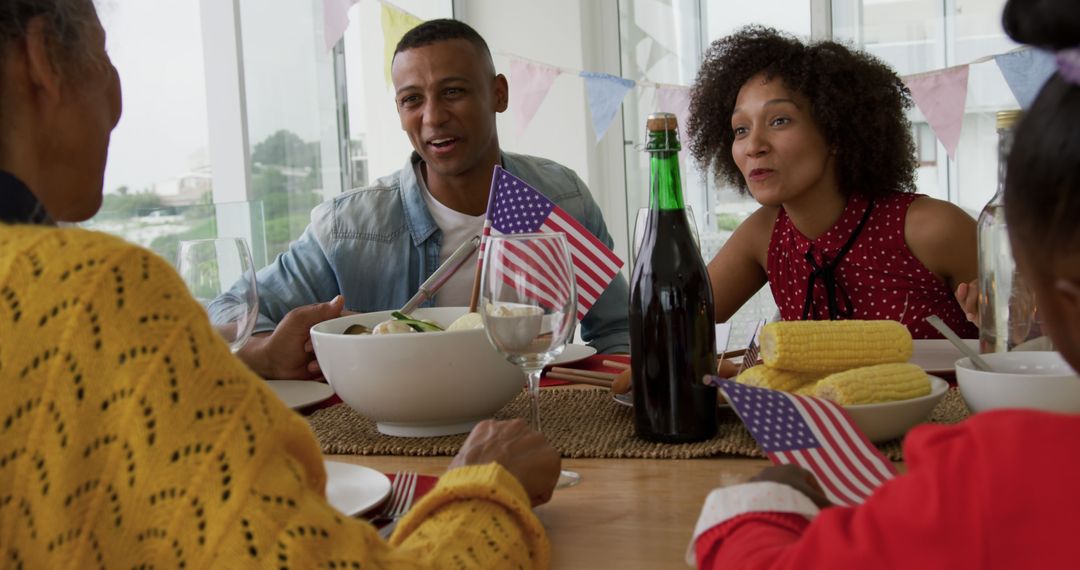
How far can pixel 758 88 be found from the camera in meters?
2.38

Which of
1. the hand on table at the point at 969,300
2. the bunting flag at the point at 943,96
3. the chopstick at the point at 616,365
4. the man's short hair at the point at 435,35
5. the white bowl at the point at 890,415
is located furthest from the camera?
the bunting flag at the point at 943,96

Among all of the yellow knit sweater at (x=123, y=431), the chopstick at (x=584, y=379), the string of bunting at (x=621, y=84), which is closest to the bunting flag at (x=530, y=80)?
the string of bunting at (x=621, y=84)

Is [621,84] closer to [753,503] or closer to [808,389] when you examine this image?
[808,389]

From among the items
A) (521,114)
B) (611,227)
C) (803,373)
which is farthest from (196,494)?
(611,227)

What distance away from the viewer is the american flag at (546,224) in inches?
59.2

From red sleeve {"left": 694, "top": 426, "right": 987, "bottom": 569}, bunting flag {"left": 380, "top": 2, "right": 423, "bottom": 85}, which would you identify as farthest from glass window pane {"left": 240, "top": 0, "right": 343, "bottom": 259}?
red sleeve {"left": 694, "top": 426, "right": 987, "bottom": 569}

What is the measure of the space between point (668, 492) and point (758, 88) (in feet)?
5.38

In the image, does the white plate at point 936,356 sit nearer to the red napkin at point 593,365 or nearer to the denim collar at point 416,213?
the red napkin at point 593,365

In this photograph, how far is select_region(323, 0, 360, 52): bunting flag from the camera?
3287 millimetres

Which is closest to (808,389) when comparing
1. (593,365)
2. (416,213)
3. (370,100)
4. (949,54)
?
(593,365)

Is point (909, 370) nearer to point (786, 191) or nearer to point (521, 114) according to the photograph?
point (786, 191)

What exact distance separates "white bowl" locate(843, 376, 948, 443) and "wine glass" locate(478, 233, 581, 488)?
28 centimetres

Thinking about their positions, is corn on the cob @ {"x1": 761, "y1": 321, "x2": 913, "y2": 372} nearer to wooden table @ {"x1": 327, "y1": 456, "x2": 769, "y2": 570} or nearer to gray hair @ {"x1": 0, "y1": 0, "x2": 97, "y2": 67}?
wooden table @ {"x1": 327, "y1": 456, "x2": 769, "y2": 570}

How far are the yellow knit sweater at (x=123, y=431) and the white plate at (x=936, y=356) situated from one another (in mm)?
962
